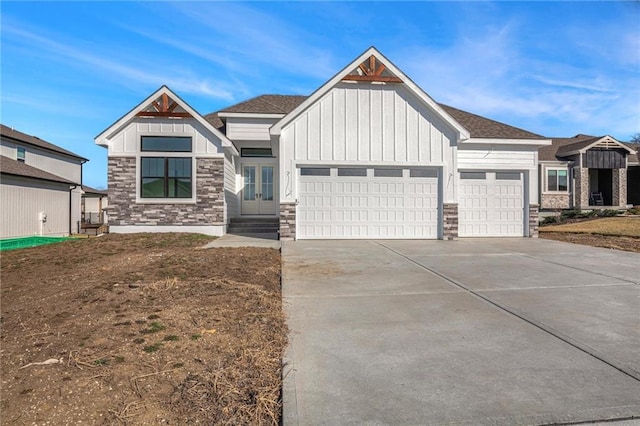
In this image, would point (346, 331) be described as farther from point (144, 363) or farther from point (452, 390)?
point (144, 363)

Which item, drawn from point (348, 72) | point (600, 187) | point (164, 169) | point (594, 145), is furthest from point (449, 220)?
point (600, 187)

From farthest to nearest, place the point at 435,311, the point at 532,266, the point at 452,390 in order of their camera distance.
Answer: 1. the point at 532,266
2. the point at 435,311
3. the point at 452,390

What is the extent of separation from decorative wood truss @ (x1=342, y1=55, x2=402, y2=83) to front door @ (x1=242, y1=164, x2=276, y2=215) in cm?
593

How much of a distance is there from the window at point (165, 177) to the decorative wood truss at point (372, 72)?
22.7 feet

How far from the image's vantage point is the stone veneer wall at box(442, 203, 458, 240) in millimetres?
12250

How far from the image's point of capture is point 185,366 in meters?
2.95

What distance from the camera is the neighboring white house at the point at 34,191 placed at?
15.8 metres

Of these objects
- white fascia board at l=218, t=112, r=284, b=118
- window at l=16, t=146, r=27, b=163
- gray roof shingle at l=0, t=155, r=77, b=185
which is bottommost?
gray roof shingle at l=0, t=155, r=77, b=185

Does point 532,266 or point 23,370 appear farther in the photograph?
point 532,266

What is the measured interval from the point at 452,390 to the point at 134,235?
480 inches

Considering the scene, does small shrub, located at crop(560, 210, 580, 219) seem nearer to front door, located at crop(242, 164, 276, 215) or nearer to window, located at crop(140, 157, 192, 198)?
front door, located at crop(242, 164, 276, 215)

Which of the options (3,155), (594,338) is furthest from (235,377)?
(3,155)

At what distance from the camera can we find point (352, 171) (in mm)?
12031

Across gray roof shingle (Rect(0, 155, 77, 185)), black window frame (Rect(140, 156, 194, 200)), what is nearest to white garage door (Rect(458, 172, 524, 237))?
black window frame (Rect(140, 156, 194, 200))
